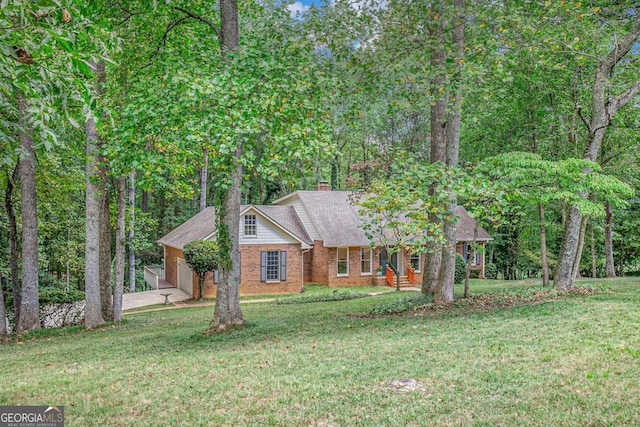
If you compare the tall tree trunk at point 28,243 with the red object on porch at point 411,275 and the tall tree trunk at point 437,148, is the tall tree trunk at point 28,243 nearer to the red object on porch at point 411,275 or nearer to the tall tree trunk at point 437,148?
the tall tree trunk at point 437,148

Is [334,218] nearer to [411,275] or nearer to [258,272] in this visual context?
[411,275]

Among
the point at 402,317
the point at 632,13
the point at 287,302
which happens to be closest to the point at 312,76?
the point at 402,317

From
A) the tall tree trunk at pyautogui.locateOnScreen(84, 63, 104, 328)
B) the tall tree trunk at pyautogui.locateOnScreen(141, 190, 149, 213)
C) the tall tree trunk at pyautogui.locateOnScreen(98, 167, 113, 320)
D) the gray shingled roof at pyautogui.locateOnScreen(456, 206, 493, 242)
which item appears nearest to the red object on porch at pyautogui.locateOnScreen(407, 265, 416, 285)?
the gray shingled roof at pyautogui.locateOnScreen(456, 206, 493, 242)

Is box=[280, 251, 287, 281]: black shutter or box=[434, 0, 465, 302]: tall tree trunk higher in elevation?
box=[434, 0, 465, 302]: tall tree trunk

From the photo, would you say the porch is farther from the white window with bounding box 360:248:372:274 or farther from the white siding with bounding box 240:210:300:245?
the white siding with bounding box 240:210:300:245

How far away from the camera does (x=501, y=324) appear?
7.92 meters

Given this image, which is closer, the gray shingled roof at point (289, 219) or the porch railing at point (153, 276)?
the gray shingled roof at point (289, 219)

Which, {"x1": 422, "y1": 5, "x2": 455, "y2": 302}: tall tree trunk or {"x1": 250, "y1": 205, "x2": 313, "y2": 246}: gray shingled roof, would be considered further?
{"x1": 250, "y1": 205, "x2": 313, "y2": 246}: gray shingled roof

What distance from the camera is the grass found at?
13.6 feet

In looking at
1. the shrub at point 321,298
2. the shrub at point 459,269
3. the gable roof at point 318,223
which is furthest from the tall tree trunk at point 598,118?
the shrub at point 459,269

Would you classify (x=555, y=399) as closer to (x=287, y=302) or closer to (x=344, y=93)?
(x=344, y=93)

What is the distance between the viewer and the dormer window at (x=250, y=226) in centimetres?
2142

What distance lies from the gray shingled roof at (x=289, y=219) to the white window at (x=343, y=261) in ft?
5.72

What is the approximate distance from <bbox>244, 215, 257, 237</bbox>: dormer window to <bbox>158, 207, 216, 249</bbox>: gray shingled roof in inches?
60.4
